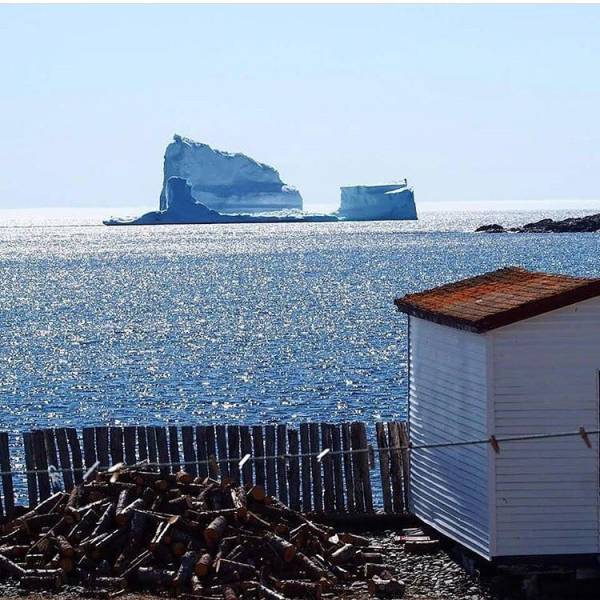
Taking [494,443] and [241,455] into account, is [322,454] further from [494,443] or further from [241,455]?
[494,443]

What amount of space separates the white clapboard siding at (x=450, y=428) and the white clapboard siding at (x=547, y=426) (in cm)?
22

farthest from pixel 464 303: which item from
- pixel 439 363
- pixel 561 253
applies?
pixel 561 253

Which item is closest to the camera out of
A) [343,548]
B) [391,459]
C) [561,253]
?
[343,548]

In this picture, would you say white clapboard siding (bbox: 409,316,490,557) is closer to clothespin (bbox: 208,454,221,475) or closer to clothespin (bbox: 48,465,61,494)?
clothespin (bbox: 208,454,221,475)

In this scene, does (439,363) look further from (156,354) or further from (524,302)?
(156,354)

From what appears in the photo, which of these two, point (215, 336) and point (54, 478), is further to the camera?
point (215, 336)

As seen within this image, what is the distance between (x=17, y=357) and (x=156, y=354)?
5513 mm

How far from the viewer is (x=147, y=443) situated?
17875 mm

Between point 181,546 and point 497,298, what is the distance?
4.66m

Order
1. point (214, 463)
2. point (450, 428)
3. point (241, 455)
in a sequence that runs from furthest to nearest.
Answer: point (241, 455) < point (214, 463) < point (450, 428)

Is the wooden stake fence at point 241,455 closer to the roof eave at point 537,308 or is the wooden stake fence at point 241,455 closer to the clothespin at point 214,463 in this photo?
the clothespin at point 214,463

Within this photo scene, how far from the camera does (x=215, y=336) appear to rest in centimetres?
6700

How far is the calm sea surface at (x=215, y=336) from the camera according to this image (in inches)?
1672

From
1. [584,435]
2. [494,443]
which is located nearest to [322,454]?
[494,443]
